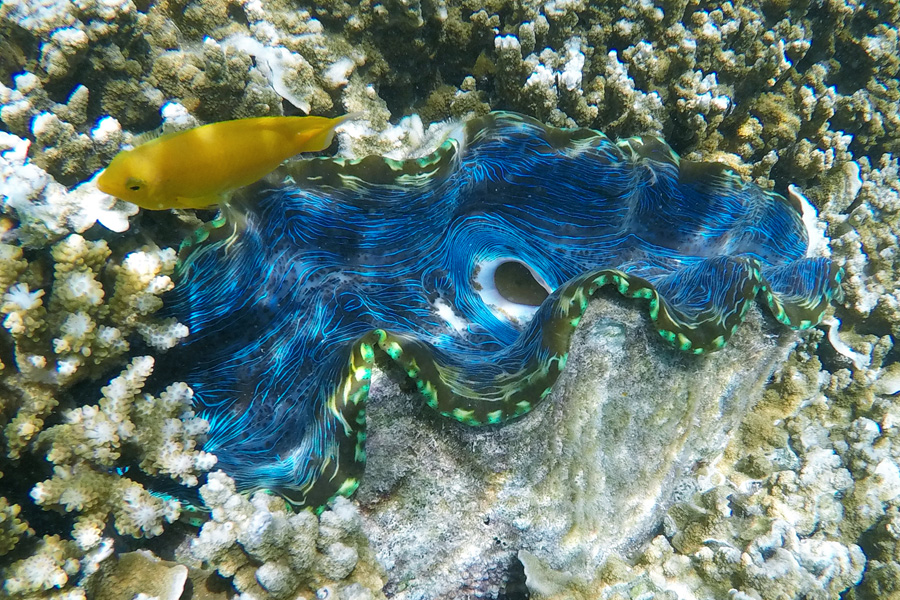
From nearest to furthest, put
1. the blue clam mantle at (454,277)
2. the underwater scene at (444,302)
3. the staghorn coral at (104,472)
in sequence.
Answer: the staghorn coral at (104,472)
the underwater scene at (444,302)
the blue clam mantle at (454,277)

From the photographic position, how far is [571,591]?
83.7 inches

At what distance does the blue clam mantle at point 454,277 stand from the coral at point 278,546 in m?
0.11

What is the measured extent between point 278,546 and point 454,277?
1.56m

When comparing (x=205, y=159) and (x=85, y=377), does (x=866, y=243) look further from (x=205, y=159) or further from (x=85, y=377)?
(x=85, y=377)

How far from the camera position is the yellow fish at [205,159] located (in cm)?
143

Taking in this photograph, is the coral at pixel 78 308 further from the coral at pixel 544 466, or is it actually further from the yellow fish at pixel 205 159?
the coral at pixel 544 466

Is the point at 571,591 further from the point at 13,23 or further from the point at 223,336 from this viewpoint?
the point at 13,23

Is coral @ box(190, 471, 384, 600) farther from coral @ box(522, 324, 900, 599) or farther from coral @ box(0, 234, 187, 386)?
coral @ box(522, 324, 900, 599)

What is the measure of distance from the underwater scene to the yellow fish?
0.4 inches

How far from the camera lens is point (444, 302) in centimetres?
274

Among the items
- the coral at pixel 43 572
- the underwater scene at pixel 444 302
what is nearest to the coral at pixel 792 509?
the underwater scene at pixel 444 302

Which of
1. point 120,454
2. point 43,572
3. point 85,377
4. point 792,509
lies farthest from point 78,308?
point 792,509

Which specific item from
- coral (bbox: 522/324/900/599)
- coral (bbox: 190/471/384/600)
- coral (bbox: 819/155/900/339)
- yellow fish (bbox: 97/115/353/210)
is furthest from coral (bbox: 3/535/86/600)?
coral (bbox: 819/155/900/339)

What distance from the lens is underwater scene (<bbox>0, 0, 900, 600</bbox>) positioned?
1.69m
